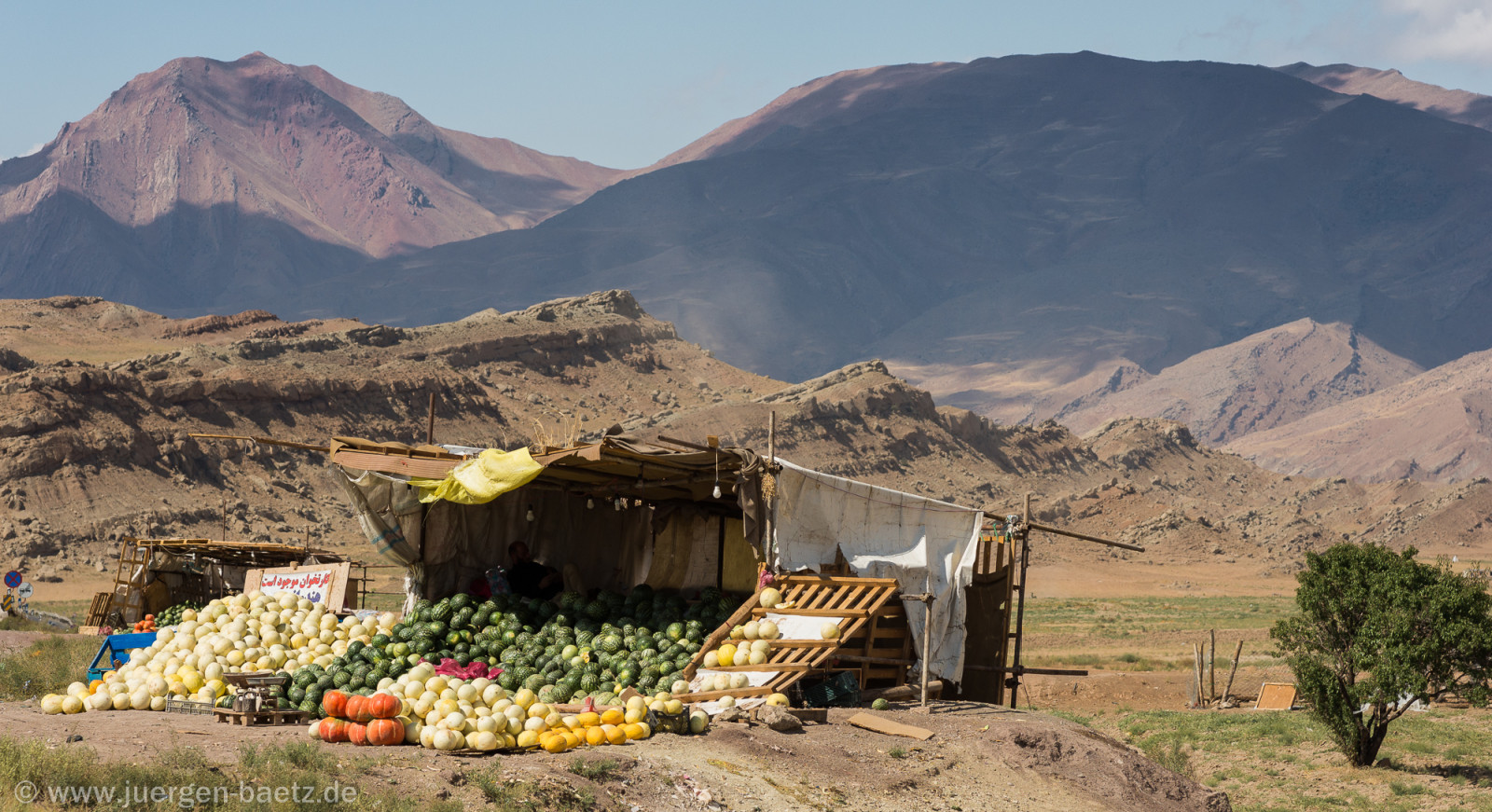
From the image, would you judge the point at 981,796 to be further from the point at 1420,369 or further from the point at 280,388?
the point at 1420,369

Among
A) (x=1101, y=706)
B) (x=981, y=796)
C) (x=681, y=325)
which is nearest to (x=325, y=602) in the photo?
(x=981, y=796)

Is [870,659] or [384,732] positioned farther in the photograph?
[870,659]

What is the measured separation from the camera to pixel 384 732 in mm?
9977

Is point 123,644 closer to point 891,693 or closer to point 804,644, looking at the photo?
point 804,644

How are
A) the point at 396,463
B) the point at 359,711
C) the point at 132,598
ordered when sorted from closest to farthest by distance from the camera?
the point at 359,711 < the point at 396,463 < the point at 132,598

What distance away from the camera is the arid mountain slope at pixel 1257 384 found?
16088cm

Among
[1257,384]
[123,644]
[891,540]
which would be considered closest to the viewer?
[123,644]

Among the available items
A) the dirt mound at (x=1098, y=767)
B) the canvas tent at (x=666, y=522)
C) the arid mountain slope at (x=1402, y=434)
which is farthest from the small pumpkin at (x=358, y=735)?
the arid mountain slope at (x=1402, y=434)

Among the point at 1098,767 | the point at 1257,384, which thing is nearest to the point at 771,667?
the point at 1098,767

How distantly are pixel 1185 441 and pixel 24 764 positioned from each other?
94.8m

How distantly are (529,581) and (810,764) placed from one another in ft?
18.8

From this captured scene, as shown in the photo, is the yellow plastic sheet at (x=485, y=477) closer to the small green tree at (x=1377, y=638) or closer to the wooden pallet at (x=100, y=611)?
the small green tree at (x=1377, y=638)

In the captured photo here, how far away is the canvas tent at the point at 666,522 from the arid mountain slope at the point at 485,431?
2576 cm

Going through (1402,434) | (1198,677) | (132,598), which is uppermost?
(1402,434)
